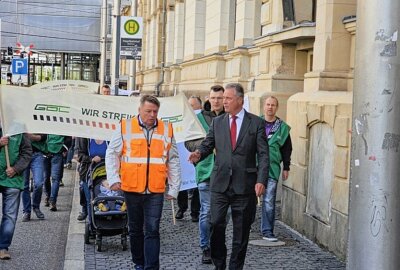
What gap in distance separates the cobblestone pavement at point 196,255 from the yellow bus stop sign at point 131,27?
907 centimetres

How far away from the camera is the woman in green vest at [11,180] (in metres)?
7.59

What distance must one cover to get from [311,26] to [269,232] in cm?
315

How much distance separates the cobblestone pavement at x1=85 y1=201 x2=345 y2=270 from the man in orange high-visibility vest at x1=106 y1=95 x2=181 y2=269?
32.3 inches

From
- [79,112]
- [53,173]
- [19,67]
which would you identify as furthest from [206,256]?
[19,67]

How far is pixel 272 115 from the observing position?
29.2 feet

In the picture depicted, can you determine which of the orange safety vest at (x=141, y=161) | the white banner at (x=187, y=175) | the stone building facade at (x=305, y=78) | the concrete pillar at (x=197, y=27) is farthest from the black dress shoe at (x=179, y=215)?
the concrete pillar at (x=197, y=27)

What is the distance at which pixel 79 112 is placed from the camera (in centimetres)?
809

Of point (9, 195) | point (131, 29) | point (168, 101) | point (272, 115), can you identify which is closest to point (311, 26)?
point (272, 115)

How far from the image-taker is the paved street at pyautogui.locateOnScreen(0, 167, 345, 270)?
755cm

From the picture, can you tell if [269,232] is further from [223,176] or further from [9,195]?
[9,195]

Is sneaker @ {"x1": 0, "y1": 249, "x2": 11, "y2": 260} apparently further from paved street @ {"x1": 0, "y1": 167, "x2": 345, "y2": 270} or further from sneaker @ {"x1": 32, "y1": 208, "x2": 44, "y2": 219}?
sneaker @ {"x1": 32, "y1": 208, "x2": 44, "y2": 219}

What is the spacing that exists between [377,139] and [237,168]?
107 inches

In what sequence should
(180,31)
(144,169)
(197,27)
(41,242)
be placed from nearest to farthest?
(144,169) < (41,242) < (197,27) < (180,31)

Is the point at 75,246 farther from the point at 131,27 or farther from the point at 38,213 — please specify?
the point at 131,27
